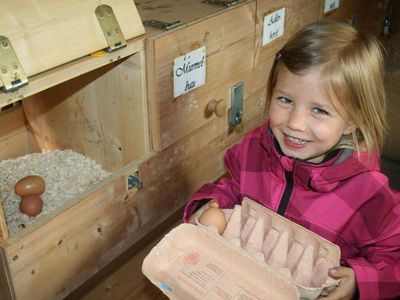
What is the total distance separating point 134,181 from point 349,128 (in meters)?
0.43

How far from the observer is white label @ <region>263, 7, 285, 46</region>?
124 centimetres

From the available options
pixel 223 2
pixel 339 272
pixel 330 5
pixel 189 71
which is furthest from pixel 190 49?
pixel 330 5

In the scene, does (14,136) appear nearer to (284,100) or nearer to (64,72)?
(64,72)

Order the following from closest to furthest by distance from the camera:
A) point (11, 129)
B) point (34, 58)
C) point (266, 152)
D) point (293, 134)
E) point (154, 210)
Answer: point (34, 58)
point (293, 134)
point (266, 152)
point (154, 210)
point (11, 129)

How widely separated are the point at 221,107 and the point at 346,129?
0.34 meters

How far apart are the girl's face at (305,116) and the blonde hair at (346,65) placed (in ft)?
0.05

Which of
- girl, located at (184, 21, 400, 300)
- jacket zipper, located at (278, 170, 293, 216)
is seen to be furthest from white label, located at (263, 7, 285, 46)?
jacket zipper, located at (278, 170, 293, 216)

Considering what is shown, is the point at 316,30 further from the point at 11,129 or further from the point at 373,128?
the point at 11,129

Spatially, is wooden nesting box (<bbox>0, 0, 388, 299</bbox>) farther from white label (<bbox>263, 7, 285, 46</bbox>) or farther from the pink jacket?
the pink jacket

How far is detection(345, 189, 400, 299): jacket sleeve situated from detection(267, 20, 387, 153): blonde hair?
0.38 ft

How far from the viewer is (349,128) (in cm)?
90

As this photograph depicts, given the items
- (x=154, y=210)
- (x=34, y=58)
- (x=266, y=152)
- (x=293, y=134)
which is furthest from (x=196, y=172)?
→ (x=34, y=58)

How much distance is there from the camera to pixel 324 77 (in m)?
0.82

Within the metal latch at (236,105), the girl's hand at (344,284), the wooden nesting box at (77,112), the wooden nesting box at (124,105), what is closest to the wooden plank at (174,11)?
the wooden nesting box at (124,105)
